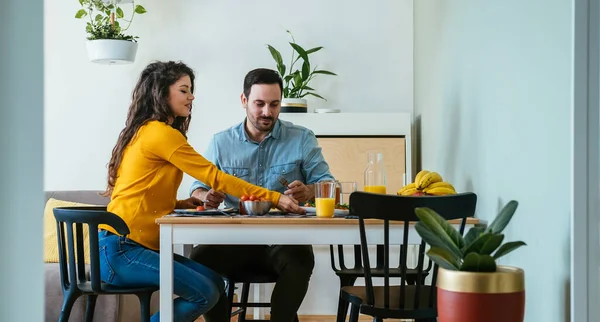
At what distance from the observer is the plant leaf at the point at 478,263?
6.99 feet

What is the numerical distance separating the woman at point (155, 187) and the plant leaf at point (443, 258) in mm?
1077

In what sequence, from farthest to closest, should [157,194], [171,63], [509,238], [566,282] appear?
1. [171,63]
2. [157,194]
3. [509,238]
4. [566,282]

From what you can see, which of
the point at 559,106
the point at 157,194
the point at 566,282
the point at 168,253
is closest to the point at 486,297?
the point at 566,282

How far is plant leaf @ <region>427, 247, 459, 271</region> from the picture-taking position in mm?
2160

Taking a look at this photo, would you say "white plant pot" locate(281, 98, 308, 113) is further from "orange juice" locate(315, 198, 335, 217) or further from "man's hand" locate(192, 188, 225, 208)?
"orange juice" locate(315, 198, 335, 217)

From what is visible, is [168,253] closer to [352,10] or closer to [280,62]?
[280,62]

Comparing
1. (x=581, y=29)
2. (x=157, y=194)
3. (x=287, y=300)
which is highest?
(x=581, y=29)

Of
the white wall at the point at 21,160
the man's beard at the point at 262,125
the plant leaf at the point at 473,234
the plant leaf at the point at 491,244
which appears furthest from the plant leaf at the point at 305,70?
the white wall at the point at 21,160

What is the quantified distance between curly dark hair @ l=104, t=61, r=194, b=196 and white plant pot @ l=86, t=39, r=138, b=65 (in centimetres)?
167

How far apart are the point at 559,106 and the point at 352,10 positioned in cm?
311

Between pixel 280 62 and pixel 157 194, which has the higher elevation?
pixel 280 62

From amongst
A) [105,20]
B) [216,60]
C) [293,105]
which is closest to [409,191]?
[293,105]

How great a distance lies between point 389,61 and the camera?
5305mm

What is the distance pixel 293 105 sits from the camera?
16.2 ft
